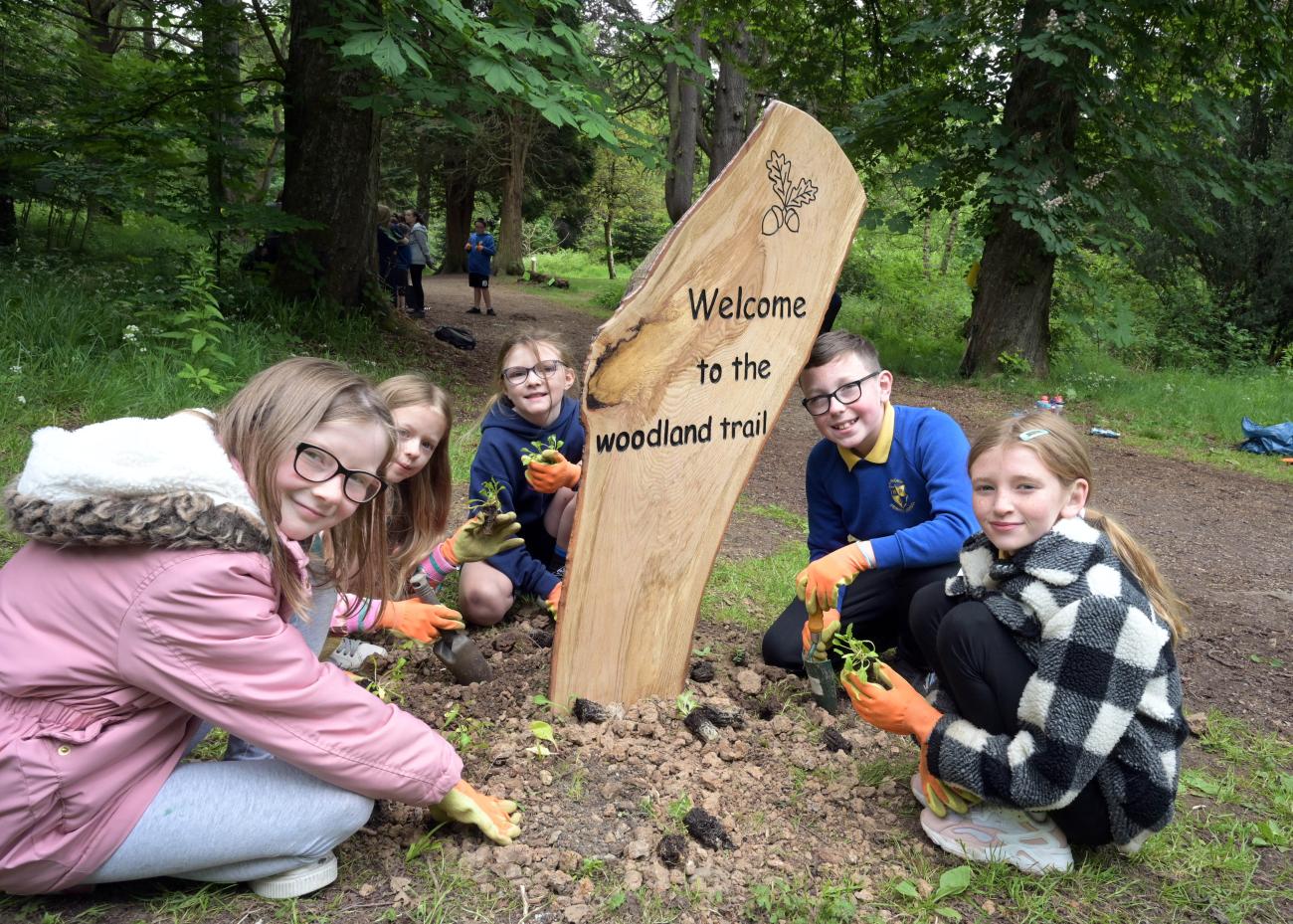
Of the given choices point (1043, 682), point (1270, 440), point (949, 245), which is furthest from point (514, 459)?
point (949, 245)

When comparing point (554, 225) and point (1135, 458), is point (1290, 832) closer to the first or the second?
point (1135, 458)

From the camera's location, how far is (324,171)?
6.82 metres

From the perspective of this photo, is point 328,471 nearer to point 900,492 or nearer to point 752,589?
point 900,492

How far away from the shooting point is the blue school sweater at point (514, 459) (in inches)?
115

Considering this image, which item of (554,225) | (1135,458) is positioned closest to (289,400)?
(1135,458)

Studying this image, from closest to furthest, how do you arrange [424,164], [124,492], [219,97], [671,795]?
[124,492] → [671,795] → [219,97] → [424,164]

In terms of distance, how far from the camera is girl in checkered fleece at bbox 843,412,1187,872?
5.44 ft

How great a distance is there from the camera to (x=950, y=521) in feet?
7.79

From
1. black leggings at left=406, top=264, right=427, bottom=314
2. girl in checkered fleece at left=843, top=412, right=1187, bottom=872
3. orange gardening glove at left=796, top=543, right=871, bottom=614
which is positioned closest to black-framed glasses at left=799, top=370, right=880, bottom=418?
orange gardening glove at left=796, top=543, right=871, bottom=614

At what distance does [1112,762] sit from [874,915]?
0.56 meters

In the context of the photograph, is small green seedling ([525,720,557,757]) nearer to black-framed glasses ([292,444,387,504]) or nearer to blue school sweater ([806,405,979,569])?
black-framed glasses ([292,444,387,504])

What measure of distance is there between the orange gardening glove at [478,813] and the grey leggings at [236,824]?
17 centimetres

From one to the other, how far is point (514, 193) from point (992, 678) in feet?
67.2

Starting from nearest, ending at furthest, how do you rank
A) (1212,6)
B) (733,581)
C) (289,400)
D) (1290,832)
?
(289,400) < (1290,832) < (733,581) < (1212,6)
